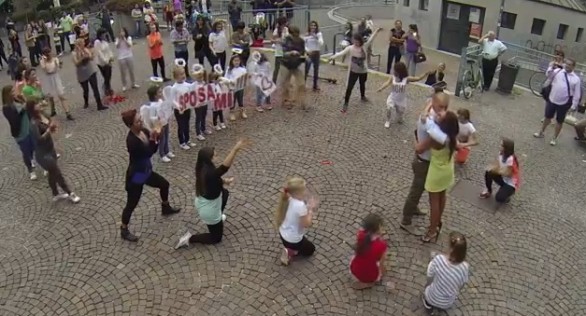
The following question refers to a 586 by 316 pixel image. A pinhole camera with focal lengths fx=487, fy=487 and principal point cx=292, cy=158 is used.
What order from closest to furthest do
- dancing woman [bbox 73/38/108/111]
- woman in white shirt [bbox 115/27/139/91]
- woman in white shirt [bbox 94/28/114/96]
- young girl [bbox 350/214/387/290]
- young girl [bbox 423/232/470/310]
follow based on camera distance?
young girl [bbox 423/232/470/310] → young girl [bbox 350/214/387/290] → dancing woman [bbox 73/38/108/111] → woman in white shirt [bbox 94/28/114/96] → woman in white shirt [bbox 115/27/139/91]

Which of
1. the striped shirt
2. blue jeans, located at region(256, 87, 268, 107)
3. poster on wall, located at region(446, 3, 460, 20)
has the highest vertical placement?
poster on wall, located at region(446, 3, 460, 20)

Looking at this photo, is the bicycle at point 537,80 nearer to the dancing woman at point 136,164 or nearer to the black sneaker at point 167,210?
the black sneaker at point 167,210

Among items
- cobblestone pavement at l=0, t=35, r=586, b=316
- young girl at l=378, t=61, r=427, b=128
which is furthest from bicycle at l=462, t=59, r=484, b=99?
young girl at l=378, t=61, r=427, b=128

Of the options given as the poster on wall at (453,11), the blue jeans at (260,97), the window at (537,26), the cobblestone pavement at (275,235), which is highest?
the poster on wall at (453,11)

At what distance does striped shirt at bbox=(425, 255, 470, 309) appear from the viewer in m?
5.26

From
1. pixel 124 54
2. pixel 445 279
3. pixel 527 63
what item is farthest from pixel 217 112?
pixel 527 63

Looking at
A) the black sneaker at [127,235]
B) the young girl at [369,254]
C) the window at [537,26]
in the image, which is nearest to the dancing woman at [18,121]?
the black sneaker at [127,235]

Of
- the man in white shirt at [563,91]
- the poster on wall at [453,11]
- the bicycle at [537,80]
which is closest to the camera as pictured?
the man in white shirt at [563,91]

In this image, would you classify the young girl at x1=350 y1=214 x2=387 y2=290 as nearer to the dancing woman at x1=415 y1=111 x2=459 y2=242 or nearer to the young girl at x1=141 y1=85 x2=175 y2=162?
the dancing woman at x1=415 y1=111 x2=459 y2=242

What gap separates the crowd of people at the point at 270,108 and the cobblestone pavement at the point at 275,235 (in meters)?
0.30

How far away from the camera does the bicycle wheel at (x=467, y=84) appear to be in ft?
41.5

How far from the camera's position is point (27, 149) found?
8.20 meters

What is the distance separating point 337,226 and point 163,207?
8.56 ft

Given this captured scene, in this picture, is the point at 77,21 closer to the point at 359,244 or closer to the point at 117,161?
the point at 117,161
